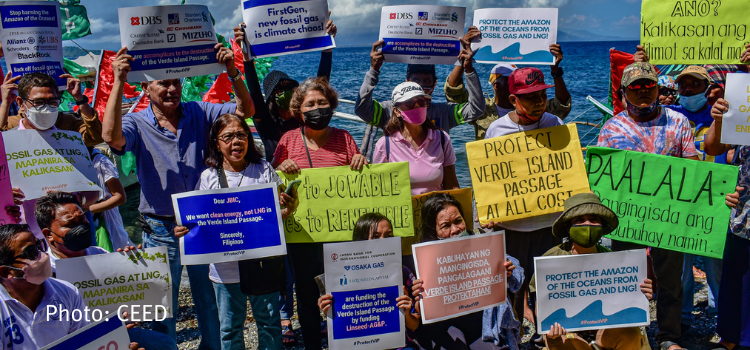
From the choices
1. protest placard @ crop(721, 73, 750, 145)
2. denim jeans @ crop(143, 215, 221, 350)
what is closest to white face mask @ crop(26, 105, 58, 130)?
denim jeans @ crop(143, 215, 221, 350)

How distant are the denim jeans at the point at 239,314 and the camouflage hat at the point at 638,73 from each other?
3117 millimetres

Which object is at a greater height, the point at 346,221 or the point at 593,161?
the point at 593,161

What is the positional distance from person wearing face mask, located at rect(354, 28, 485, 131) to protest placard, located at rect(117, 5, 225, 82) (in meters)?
1.22

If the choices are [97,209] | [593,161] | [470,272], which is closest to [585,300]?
[470,272]

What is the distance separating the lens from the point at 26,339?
327 cm

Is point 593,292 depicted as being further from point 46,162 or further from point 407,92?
point 46,162

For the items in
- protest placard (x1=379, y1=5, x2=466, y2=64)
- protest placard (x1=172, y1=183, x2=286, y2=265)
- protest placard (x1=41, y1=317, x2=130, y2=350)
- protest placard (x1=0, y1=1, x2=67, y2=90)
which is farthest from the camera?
protest placard (x1=0, y1=1, x2=67, y2=90)

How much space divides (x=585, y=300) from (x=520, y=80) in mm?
1738

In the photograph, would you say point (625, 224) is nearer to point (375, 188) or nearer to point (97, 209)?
point (375, 188)

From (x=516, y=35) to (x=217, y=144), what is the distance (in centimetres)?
304

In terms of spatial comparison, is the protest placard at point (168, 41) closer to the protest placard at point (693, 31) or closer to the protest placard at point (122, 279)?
the protest placard at point (122, 279)

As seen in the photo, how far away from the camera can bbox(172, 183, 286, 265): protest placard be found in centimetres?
410

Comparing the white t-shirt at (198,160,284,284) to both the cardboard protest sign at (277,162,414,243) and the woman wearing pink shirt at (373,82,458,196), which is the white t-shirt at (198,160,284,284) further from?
the woman wearing pink shirt at (373,82,458,196)

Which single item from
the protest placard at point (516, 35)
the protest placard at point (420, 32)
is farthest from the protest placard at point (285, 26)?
the protest placard at point (516, 35)
